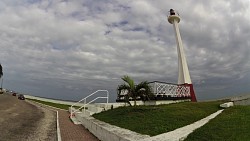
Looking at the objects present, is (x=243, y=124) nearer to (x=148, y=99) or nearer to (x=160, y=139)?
(x=160, y=139)

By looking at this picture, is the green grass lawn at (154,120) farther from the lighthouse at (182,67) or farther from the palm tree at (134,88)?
the lighthouse at (182,67)

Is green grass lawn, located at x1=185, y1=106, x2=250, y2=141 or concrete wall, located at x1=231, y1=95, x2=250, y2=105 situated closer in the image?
green grass lawn, located at x1=185, y1=106, x2=250, y2=141

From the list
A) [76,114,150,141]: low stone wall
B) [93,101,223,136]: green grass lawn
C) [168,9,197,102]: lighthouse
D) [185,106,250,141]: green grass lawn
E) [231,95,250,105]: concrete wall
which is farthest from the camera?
[168,9,197,102]: lighthouse

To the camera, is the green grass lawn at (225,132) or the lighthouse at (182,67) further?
the lighthouse at (182,67)

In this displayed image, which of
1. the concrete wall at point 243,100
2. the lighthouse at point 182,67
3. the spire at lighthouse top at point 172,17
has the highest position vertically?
the spire at lighthouse top at point 172,17

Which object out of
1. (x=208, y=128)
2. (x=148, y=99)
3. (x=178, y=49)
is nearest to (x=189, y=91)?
(x=178, y=49)

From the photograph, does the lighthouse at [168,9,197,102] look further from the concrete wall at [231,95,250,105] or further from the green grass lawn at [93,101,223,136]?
the green grass lawn at [93,101,223,136]

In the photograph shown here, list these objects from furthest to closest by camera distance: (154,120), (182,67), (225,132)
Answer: (182,67) < (154,120) < (225,132)

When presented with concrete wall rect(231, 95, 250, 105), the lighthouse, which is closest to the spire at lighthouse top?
the lighthouse

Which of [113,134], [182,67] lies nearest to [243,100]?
[113,134]

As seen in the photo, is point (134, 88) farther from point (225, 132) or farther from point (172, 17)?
point (172, 17)

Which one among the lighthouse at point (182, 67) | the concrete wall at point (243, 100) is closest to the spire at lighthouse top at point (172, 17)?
the lighthouse at point (182, 67)

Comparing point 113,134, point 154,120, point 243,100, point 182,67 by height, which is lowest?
point 113,134

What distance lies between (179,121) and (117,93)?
11.0 metres
